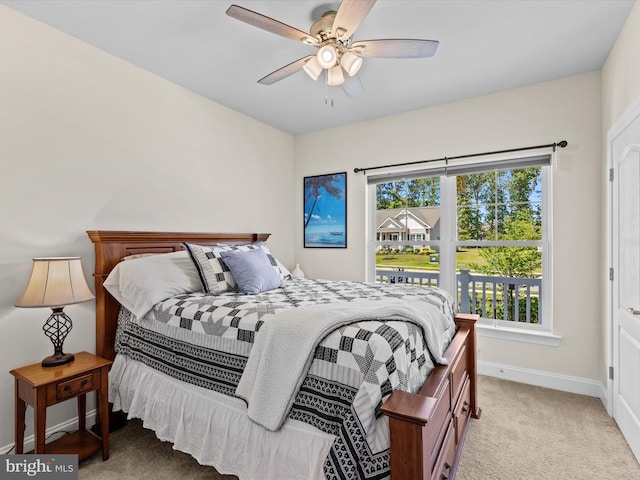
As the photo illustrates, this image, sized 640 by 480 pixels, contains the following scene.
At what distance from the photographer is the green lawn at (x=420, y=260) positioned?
342 centimetres

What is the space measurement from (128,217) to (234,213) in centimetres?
111

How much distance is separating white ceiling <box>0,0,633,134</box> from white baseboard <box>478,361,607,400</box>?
254 cm

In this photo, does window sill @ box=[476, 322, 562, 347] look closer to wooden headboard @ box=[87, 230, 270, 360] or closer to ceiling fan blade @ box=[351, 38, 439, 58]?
ceiling fan blade @ box=[351, 38, 439, 58]

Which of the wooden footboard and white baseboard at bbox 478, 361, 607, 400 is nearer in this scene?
the wooden footboard

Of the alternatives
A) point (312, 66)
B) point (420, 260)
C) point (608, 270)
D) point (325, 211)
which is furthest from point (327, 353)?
point (325, 211)

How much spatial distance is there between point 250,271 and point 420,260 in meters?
2.00

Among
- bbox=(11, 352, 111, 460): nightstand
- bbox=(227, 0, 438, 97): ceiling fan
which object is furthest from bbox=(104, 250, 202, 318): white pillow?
bbox=(227, 0, 438, 97): ceiling fan

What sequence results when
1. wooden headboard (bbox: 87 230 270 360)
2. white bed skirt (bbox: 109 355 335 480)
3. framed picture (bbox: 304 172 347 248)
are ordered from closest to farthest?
1. white bed skirt (bbox: 109 355 335 480)
2. wooden headboard (bbox: 87 230 270 360)
3. framed picture (bbox: 304 172 347 248)

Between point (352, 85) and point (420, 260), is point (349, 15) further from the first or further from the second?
point (420, 260)

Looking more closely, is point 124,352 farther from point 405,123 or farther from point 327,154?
point 405,123

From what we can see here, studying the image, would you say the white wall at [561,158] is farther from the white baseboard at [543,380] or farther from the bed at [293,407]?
the bed at [293,407]

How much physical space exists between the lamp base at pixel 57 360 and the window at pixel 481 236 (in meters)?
2.99

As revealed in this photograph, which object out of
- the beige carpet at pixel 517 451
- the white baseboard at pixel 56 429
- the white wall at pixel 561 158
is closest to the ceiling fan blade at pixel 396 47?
the white wall at pixel 561 158

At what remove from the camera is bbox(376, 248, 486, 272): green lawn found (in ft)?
11.2
